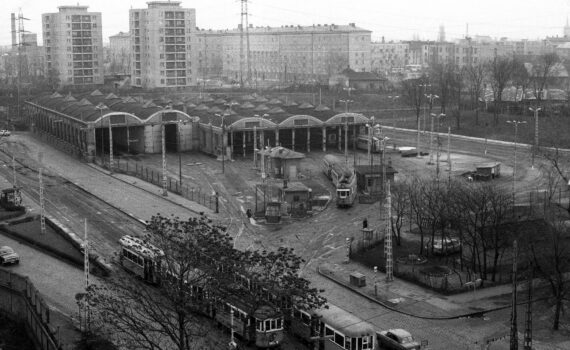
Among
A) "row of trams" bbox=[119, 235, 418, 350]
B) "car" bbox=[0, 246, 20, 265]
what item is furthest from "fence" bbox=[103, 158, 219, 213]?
"row of trams" bbox=[119, 235, 418, 350]

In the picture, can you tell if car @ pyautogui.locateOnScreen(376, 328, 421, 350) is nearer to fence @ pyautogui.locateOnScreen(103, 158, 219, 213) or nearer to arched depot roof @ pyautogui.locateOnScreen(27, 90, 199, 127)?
fence @ pyautogui.locateOnScreen(103, 158, 219, 213)

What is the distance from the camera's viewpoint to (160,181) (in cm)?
3906

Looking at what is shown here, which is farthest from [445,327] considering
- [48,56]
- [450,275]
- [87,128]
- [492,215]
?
[48,56]

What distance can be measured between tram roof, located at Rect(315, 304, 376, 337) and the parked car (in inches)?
335

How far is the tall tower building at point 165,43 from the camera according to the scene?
85.1 metres

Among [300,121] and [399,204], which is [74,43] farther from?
[399,204]

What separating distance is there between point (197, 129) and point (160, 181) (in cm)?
1125

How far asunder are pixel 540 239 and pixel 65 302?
1335 centimetres

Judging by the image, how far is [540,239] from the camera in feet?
72.7

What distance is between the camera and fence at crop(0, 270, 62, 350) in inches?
691

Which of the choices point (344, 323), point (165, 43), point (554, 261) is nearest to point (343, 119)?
point (554, 261)

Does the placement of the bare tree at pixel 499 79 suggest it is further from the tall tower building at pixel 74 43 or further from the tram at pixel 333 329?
the tall tower building at pixel 74 43

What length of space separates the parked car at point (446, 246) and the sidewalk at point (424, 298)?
2944 mm

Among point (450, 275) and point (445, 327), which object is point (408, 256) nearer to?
point (450, 275)
